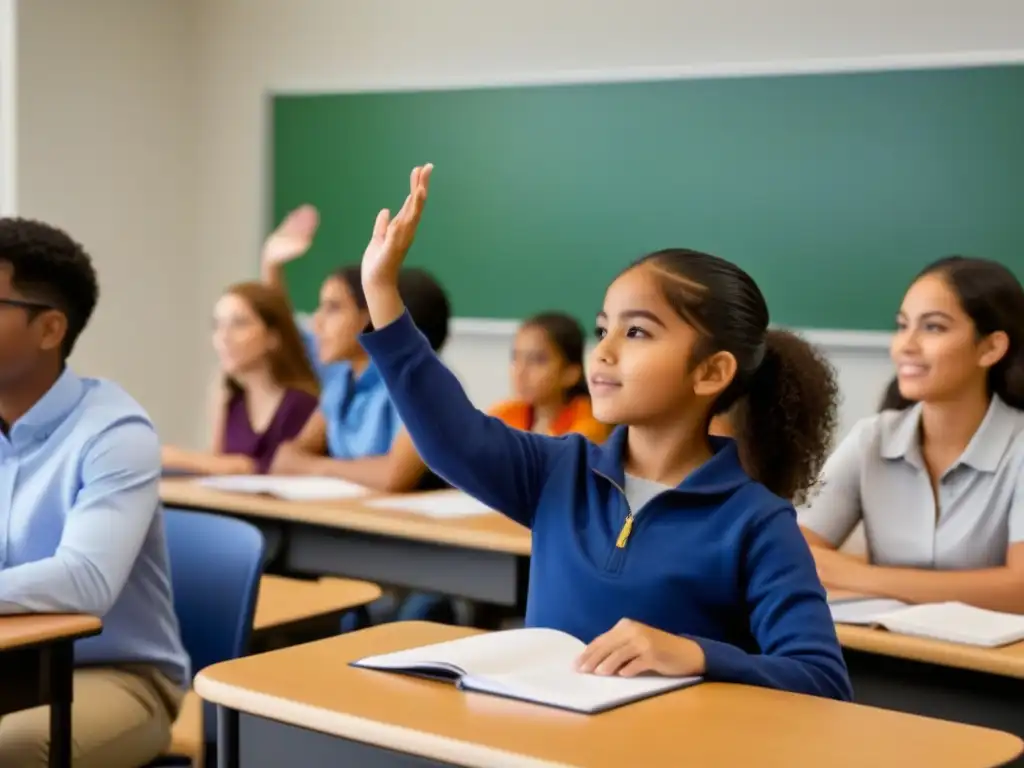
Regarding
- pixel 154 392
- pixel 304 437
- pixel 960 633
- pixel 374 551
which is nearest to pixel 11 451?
pixel 374 551

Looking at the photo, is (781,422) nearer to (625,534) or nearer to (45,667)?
(625,534)

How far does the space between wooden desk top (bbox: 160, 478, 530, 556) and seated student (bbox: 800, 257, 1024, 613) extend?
2.16 feet

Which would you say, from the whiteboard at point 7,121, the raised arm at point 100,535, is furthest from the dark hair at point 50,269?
the whiteboard at point 7,121

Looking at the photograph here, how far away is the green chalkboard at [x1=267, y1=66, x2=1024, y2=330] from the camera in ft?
15.3

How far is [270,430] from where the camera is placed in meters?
4.37

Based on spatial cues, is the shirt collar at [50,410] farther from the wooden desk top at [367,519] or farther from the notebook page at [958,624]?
the notebook page at [958,624]

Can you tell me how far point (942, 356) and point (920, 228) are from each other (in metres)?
Answer: 2.07

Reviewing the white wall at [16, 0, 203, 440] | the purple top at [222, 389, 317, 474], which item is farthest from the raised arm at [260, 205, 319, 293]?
the purple top at [222, 389, 317, 474]

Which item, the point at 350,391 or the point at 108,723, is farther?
the point at 350,391

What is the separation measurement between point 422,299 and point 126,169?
2.70 m

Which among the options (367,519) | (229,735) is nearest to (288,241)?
(367,519)

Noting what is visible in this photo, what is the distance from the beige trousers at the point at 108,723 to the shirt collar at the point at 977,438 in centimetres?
140

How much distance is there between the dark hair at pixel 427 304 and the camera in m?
4.04

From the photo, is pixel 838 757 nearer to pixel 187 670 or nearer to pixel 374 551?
pixel 187 670
